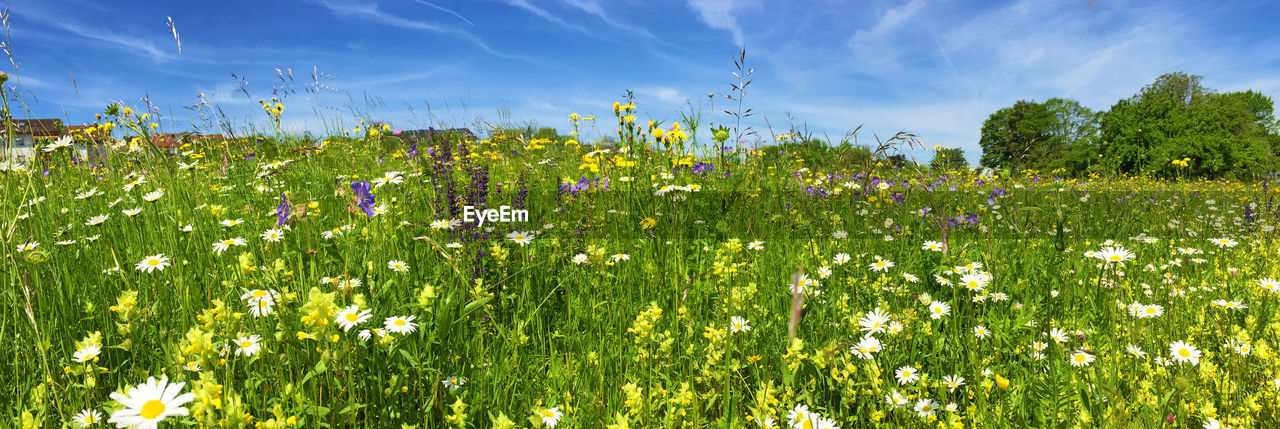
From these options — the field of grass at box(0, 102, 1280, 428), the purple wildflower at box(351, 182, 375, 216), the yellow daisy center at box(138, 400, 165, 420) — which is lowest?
the field of grass at box(0, 102, 1280, 428)

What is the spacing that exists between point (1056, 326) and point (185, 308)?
300 centimetres

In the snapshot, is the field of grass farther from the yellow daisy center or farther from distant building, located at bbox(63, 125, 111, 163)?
distant building, located at bbox(63, 125, 111, 163)

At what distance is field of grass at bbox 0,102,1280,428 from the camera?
135 cm

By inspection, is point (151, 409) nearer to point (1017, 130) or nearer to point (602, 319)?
point (602, 319)

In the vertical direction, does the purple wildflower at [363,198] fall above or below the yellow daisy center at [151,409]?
above

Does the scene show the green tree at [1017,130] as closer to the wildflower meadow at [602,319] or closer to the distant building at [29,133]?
the wildflower meadow at [602,319]

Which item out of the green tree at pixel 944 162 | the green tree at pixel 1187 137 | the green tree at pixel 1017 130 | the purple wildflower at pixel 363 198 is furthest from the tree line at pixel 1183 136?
the purple wildflower at pixel 363 198

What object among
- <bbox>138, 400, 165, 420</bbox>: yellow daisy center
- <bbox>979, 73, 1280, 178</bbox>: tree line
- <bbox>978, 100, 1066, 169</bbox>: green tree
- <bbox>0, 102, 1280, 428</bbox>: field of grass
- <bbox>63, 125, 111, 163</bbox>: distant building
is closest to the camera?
<bbox>138, 400, 165, 420</bbox>: yellow daisy center

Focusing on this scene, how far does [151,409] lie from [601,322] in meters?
1.38

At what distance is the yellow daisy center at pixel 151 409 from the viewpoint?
90 centimetres

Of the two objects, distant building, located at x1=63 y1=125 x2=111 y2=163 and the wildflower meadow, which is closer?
the wildflower meadow

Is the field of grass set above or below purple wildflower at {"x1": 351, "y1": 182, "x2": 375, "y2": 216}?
below

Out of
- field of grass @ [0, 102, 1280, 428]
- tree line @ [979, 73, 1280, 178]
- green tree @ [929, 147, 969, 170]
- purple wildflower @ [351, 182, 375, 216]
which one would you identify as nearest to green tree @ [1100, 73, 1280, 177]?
tree line @ [979, 73, 1280, 178]

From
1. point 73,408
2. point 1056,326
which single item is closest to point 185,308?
point 73,408
